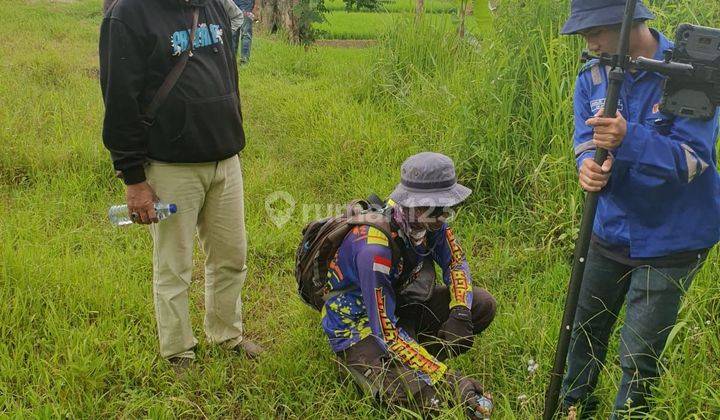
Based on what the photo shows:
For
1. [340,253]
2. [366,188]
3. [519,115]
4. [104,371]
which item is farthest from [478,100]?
[104,371]

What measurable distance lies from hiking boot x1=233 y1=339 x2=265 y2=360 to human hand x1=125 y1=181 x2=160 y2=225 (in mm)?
836

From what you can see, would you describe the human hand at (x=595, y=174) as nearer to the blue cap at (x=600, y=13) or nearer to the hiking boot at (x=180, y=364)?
the blue cap at (x=600, y=13)

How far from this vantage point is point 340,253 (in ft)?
8.30

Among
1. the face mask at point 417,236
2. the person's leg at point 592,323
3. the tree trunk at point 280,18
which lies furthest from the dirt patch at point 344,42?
the person's leg at point 592,323

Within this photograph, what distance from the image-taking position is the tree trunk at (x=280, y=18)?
10828mm

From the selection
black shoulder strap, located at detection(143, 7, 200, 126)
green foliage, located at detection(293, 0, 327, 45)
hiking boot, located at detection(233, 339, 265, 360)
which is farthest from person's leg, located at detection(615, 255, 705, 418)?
green foliage, located at detection(293, 0, 327, 45)

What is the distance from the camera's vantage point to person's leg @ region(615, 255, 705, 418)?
198 cm

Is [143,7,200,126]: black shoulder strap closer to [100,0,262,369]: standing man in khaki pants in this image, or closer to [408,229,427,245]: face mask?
[100,0,262,369]: standing man in khaki pants

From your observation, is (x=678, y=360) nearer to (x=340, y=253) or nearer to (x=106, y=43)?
(x=340, y=253)

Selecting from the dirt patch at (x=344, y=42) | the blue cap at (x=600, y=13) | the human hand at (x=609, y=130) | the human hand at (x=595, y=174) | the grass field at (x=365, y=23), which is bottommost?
the dirt patch at (x=344, y=42)

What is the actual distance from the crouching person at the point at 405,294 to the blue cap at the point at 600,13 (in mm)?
719

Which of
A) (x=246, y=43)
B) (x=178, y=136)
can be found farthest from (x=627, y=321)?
(x=246, y=43)

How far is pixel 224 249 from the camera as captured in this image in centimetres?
280

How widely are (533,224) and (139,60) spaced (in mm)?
2398
